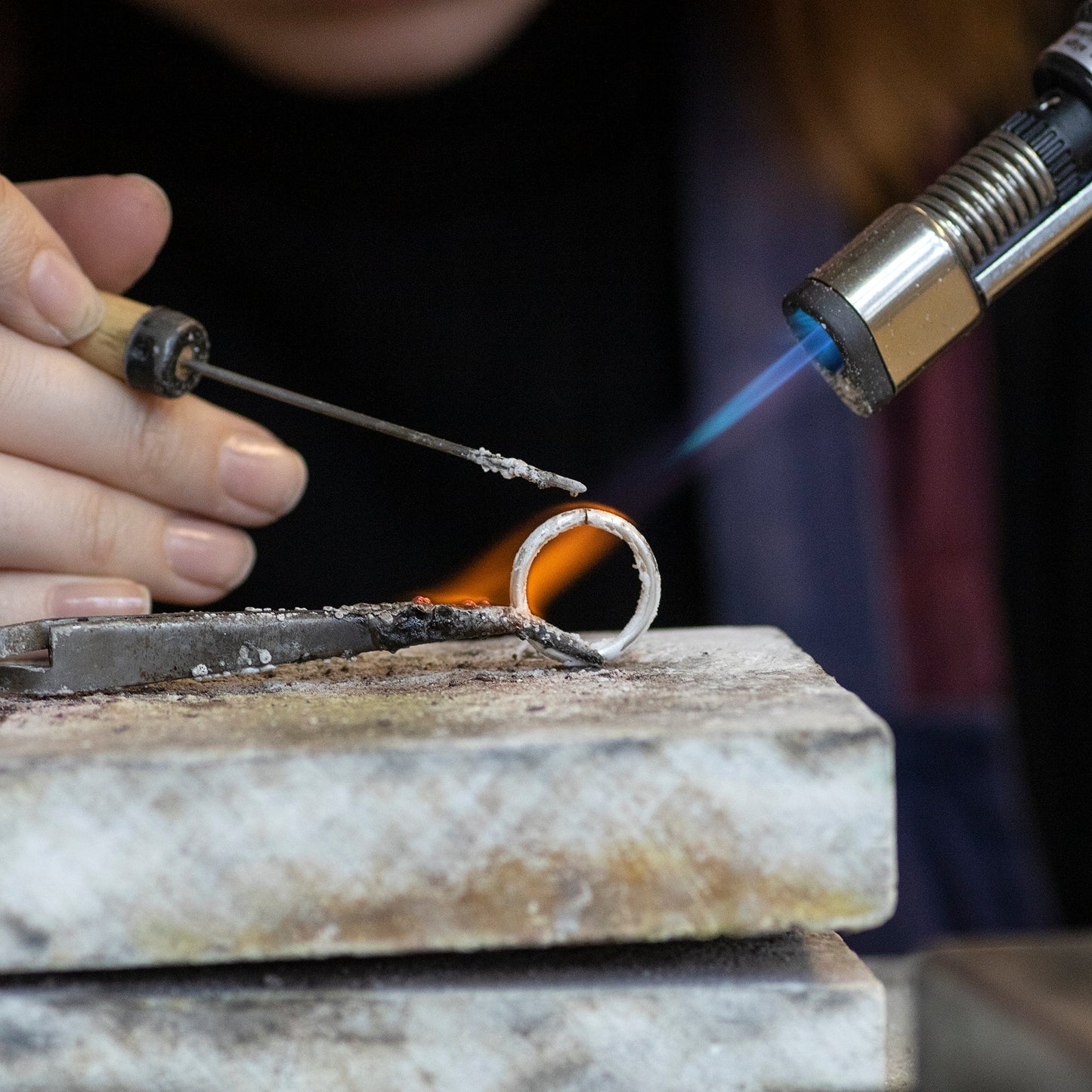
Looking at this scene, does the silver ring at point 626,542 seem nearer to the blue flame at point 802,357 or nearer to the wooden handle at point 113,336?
the blue flame at point 802,357

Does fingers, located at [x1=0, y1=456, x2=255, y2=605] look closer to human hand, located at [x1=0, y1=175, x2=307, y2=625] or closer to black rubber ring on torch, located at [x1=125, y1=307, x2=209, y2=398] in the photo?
human hand, located at [x1=0, y1=175, x2=307, y2=625]

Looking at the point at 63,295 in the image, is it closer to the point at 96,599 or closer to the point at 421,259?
the point at 96,599

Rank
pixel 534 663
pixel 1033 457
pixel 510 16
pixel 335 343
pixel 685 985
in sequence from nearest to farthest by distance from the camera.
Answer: pixel 685 985, pixel 534 663, pixel 510 16, pixel 335 343, pixel 1033 457

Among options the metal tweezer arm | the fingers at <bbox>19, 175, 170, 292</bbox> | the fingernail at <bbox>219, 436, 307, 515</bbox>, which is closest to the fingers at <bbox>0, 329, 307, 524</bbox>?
the fingernail at <bbox>219, 436, 307, 515</bbox>

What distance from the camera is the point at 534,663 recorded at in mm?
632

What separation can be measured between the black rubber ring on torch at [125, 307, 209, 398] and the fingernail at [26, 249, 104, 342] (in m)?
0.03

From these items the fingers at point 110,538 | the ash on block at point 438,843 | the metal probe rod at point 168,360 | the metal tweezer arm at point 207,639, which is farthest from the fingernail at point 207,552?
the ash on block at point 438,843

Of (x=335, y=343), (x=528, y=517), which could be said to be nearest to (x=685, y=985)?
(x=528, y=517)

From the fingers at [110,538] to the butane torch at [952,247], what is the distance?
517 mm

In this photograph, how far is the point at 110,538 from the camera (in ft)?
2.66

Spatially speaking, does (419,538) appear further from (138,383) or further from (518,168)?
(138,383)

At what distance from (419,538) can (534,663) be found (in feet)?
2.00

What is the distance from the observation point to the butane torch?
0.52 m

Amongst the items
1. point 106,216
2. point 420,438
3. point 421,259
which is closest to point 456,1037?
point 420,438
